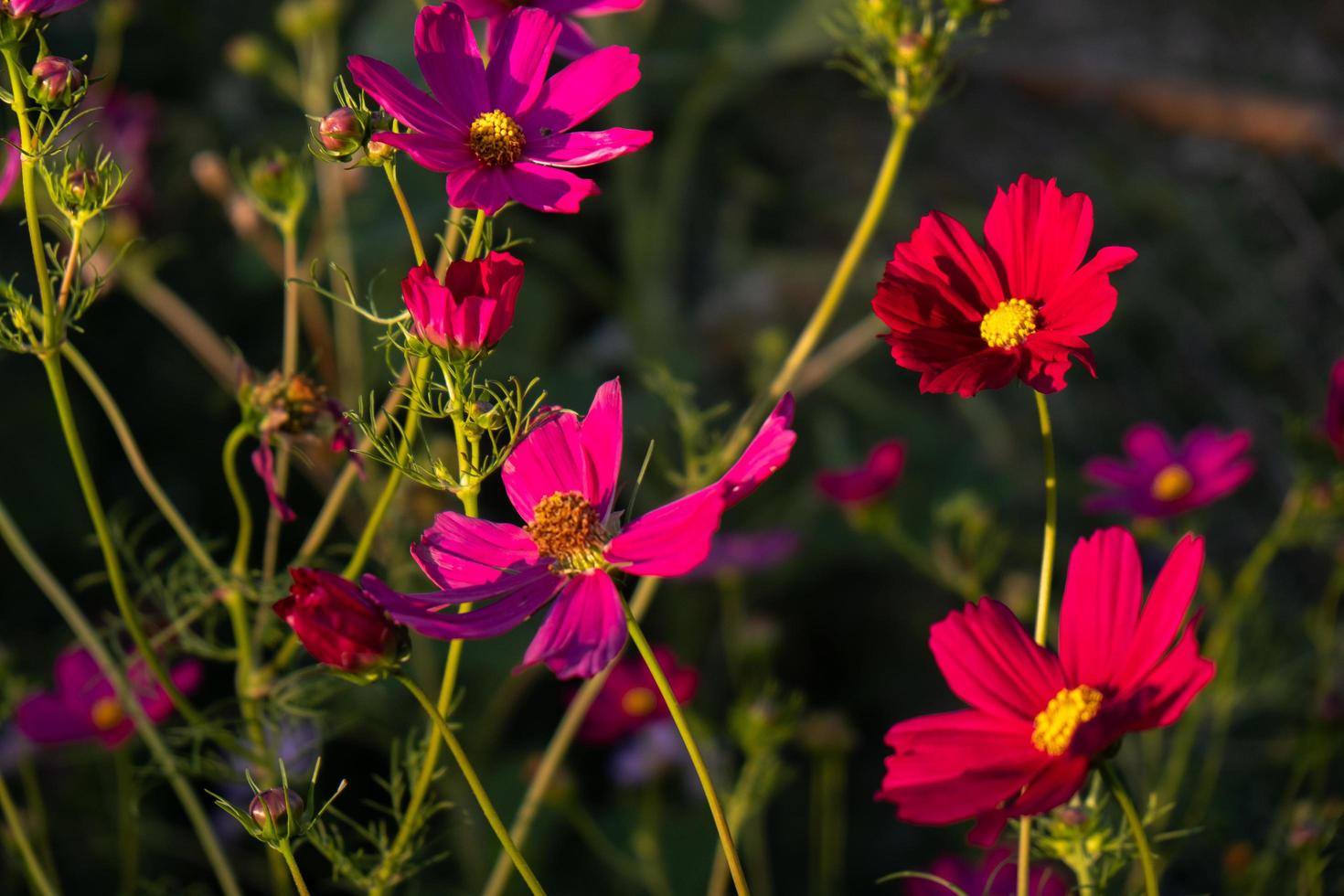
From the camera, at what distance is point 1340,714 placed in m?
0.96

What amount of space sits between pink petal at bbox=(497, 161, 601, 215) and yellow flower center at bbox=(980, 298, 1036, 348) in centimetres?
17

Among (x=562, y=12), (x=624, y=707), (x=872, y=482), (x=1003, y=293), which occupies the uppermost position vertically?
(x=562, y=12)

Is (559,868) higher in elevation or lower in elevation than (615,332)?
lower

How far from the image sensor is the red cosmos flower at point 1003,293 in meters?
0.50

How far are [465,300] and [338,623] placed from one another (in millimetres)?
117

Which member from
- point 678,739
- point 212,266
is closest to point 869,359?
point 678,739

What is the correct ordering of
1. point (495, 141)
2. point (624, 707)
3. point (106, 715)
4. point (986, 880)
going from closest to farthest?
1. point (495, 141)
2. point (986, 880)
3. point (106, 715)
4. point (624, 707)

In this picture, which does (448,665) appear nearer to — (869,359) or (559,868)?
(559,868)

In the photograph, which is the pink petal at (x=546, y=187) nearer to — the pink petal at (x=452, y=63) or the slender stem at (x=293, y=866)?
the pink petal at (x=452, y=63)

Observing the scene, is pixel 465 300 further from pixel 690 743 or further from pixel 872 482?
pixel 872 482

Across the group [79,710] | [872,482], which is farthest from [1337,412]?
[79,710]

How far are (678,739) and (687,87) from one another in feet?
3.20

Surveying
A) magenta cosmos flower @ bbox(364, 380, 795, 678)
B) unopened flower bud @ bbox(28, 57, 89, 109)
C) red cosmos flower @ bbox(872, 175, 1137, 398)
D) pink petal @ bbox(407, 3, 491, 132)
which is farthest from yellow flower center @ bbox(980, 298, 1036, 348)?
unopened flower bud @ bbox(28, 57, 89, 109)

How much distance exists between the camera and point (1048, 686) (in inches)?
19.2
